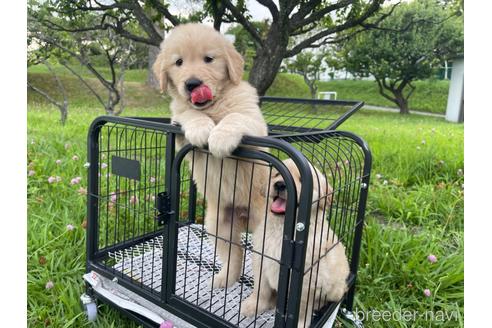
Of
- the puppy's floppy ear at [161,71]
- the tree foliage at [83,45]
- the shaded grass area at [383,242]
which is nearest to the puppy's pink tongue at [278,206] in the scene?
the puppy's floppy ear at [161,71]

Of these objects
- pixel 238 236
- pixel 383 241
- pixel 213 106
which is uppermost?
pixel 213 106

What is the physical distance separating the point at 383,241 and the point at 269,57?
1.92 m

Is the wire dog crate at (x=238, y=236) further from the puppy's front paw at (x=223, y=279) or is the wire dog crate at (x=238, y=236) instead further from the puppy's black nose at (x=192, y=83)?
the puppy's black nose at (x=192, y=83)

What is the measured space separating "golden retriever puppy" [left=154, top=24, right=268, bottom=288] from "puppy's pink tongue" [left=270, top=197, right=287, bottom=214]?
0.13 m

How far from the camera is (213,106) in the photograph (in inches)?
61.8

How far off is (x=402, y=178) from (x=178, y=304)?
2.71 metres

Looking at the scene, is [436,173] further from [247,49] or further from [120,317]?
[120,317]

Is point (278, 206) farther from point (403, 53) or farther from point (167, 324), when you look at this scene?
point (403, 53)

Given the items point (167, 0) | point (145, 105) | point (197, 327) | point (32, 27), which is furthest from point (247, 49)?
point (145, 105)

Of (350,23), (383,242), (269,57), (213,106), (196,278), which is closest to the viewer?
(213,106)

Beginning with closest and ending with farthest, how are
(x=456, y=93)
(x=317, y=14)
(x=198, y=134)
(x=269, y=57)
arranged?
(x=198, y=134) < (x=317, y=14) < (x=269, y=57) < (x=456, y=93)

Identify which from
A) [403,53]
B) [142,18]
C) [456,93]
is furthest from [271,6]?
[456,93]

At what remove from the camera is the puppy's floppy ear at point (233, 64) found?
158cm

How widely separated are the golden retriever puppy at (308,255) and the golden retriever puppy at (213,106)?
140 mm
